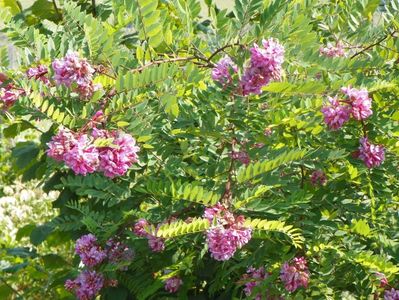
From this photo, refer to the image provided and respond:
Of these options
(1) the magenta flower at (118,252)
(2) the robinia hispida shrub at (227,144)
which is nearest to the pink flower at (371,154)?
(2) the robinia hispida shrub at (227,144)

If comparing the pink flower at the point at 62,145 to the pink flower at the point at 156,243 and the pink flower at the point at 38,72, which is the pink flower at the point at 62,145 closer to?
the pink flower at the point at 38,72

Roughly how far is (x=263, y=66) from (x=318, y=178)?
0.62 metres

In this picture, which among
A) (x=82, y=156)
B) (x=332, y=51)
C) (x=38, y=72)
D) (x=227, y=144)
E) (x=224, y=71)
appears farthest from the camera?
(x=332, y=51)

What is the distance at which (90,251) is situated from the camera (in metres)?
2.55

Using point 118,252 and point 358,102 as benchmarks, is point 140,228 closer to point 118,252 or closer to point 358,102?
point 118,252

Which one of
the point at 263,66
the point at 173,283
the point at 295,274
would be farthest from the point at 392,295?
the point at 263,66

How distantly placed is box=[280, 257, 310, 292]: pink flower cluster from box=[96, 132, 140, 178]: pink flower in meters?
0.59

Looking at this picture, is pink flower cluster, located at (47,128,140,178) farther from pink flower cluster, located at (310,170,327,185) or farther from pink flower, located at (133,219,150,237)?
pink flower cluster, located at (310,170,327,185)

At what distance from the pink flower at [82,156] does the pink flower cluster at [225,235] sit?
0.35m

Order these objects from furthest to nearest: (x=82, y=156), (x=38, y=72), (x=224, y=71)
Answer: (x=38, y=72) → (x=224, y=71) → (x=82, y=156)

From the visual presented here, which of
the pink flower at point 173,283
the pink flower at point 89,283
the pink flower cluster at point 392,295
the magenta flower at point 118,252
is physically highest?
the magenta flower at point 118,252

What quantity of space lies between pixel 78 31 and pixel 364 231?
110 centimetres

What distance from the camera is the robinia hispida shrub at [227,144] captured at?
2090mm

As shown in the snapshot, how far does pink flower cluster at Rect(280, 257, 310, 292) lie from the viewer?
2238 millimetres
